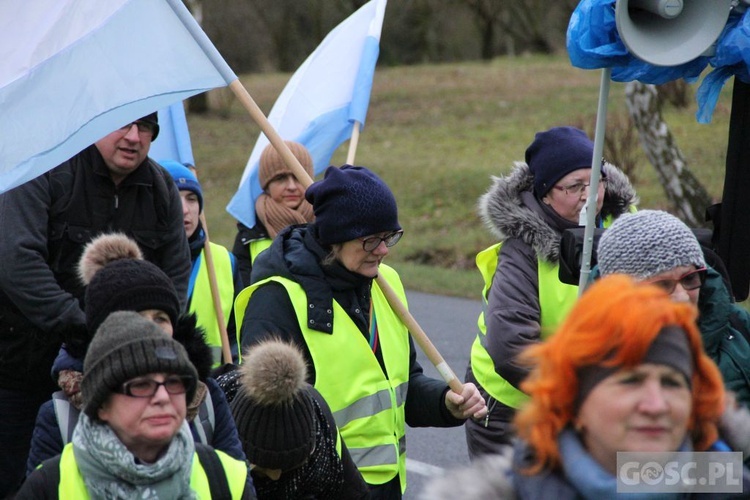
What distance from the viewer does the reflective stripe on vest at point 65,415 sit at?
11.4 feet

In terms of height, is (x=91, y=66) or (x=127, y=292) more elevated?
(x=91, y=66)

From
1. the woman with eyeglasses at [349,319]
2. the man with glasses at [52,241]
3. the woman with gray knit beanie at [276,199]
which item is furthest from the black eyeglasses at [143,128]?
the woman with gray knit beanie at [276,199]

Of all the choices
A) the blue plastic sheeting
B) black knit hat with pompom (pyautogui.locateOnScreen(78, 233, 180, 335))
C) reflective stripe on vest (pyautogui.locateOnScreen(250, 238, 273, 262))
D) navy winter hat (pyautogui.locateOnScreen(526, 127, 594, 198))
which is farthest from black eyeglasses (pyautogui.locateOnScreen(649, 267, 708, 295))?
reflective stripe on vest (pyautogui.locateOnScreen(250, 238, 273, 262))

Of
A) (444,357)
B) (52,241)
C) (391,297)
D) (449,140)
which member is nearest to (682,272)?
(391,297)

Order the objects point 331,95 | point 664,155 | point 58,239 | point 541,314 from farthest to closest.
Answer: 1. point 664,155
2. point 331,95
3. point 58,239
4. point 541,314

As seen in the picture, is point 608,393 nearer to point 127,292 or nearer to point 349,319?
point 127,292

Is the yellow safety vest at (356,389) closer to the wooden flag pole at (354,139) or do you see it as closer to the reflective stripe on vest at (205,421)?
the reflective stripe on vest at (205,421)

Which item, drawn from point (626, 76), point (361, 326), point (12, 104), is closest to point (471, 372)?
point (361, 326)

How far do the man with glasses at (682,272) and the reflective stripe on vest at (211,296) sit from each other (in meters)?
3.05

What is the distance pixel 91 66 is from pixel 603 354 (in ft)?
9.91

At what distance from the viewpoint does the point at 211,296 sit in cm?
614

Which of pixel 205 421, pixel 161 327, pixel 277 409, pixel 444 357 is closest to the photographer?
pixel 161 327

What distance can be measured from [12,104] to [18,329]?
87 centimetres

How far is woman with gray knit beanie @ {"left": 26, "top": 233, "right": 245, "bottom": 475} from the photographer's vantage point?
3.48 metres
